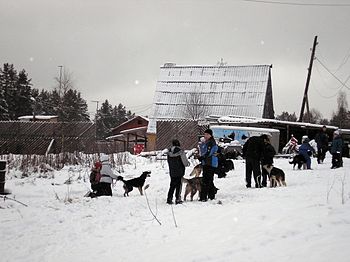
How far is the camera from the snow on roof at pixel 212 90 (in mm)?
37344

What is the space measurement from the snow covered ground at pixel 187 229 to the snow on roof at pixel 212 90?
2769 centimetres

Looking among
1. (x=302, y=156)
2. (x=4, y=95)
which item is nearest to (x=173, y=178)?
(x=302, y=156)

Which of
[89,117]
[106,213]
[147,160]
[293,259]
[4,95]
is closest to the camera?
[293,259]

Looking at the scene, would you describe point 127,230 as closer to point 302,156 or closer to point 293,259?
point 293,259

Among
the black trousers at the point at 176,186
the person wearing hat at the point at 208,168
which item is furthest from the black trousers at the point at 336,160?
the black trousers at the point at 176,186

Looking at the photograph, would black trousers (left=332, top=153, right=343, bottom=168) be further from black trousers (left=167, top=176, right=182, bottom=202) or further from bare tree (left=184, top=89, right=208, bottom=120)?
bare tree (left=184, top=89, right=208, bottom=120)

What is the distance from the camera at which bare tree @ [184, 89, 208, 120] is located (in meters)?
37.2

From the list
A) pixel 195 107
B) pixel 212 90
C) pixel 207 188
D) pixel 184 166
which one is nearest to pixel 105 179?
pixel 184 166

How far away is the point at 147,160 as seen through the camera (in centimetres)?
2162

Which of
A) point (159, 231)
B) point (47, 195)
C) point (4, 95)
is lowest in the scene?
point (47, 195)

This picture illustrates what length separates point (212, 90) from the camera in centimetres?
3897

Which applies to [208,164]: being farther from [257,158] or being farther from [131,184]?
[131,184]

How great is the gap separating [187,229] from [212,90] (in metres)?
33.3

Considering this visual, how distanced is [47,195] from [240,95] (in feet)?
92.8
